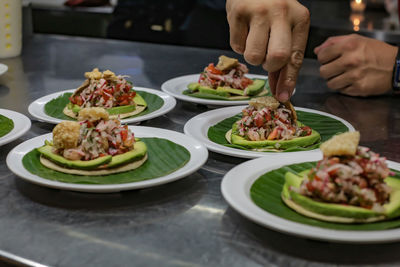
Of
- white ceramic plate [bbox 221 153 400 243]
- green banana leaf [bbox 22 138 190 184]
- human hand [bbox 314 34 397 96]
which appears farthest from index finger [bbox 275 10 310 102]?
human hand [bbox 314 34 397 96]

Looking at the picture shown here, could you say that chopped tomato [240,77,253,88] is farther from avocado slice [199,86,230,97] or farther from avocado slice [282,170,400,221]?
avocado slice [282,170,400,221]

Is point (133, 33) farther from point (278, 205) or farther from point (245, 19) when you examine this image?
point (278, 205)

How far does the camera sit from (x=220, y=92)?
3107mm

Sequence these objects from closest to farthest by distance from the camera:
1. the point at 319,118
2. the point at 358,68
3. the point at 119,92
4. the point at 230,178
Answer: the point at 230,178, the point at 319,118, the point at 119,92, the point at 358,68

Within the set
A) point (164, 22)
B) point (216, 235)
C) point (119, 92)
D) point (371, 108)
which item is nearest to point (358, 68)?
point (371, 108)

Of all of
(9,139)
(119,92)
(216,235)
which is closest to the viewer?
(216,235)

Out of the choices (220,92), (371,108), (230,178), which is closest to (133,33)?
(220,92)

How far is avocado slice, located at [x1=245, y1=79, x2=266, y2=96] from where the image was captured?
3150 millimetres

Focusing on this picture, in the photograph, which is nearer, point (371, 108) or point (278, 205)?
point (278, 205)

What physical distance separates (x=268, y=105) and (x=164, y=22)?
3.41 metres

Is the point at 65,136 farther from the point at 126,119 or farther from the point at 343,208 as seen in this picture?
the point at 343,208

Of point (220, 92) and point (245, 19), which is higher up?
point (245, 19)

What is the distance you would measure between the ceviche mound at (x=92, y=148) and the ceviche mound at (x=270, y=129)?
1.82 feet

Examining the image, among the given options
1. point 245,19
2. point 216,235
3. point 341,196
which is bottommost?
point 216,235
